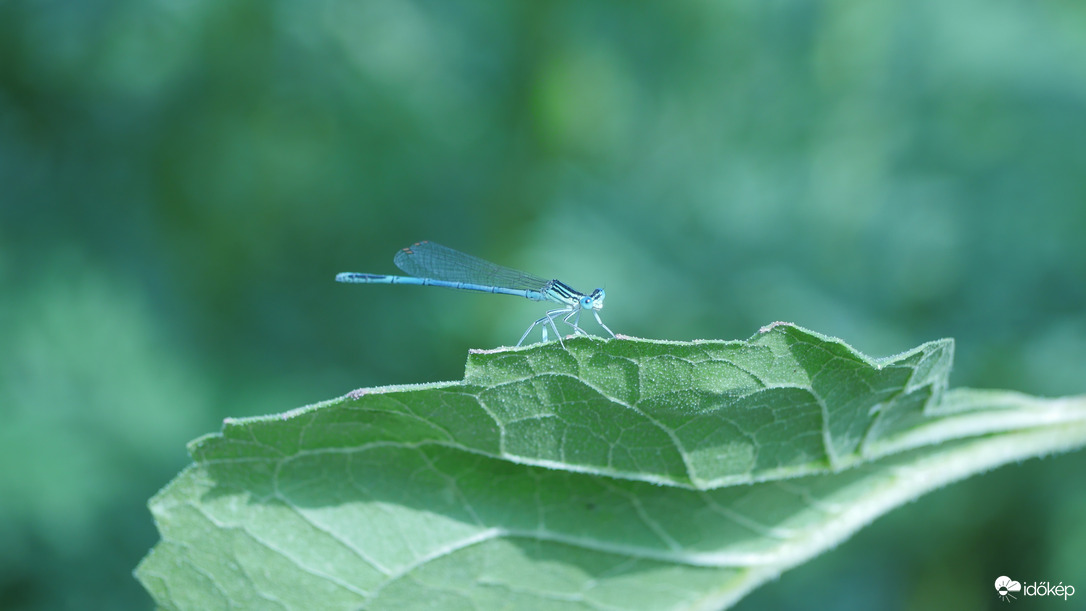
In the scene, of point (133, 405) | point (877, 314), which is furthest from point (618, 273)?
point (133, 405)

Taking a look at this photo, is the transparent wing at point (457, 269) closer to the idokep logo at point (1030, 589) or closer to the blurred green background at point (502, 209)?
the blurred green background at point (502, 209)

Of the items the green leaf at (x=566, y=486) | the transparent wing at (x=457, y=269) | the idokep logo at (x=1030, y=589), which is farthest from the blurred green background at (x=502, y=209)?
the green leaf at (x=566, y=486)

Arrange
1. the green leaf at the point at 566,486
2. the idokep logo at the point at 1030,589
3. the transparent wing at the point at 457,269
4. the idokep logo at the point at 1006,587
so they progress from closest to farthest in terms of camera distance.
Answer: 1. the green leaf at the point at 566,486
2. the idokep logo at the point at 1030,589
3. the idokep logo at the point at 1006,587
4. the transparent wing at the point at 457,269

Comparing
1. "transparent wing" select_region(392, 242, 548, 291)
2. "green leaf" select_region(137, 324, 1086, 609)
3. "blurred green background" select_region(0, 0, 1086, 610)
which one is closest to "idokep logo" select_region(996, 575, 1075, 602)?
"blurred green background" select_region(0, 0, 1086, 610)

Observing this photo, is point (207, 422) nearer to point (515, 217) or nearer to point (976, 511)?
point (515, 217)

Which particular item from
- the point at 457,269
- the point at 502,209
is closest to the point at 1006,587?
the point at 457,269

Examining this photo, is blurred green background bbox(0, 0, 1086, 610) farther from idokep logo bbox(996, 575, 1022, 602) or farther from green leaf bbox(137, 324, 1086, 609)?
green leaf bbox(137, 324, 1086, 609)
